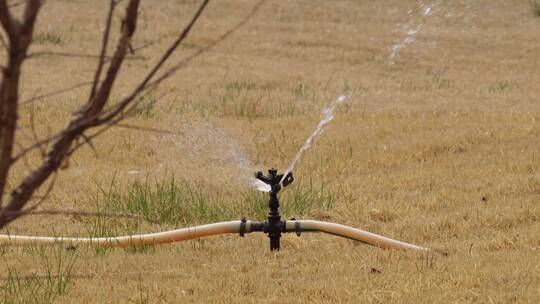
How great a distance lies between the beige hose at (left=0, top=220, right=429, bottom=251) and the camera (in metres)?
4.17

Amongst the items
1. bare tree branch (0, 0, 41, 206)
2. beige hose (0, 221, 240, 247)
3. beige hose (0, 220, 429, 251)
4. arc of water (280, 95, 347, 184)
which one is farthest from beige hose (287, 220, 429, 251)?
bare tree branch (0, 0, 41, 206)

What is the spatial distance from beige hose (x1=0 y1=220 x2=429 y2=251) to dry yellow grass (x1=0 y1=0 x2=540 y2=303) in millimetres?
56

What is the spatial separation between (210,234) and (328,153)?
8.79 ft

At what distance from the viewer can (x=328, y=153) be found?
6.86 meters

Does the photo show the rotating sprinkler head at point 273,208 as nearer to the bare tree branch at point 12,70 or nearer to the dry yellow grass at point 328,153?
the dry yellow grass at point 328,153

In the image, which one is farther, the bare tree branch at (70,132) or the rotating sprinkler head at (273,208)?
the rotating sprinkler head at (273,208)

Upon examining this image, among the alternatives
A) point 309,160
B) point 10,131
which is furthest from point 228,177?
point 10,131

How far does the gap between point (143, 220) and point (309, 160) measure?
6.43ft

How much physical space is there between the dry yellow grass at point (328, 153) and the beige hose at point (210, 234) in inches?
2.2

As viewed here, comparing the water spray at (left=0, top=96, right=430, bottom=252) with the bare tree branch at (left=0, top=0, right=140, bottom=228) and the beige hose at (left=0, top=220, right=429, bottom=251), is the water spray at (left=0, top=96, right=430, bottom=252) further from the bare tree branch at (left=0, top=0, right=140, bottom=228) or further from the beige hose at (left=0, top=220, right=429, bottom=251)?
the bare tree branch at (left=0, top=0, right=140, bottom=228)

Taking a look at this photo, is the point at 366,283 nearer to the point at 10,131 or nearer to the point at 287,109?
the point at 10,131

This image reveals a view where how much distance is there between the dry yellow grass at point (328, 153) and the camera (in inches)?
154

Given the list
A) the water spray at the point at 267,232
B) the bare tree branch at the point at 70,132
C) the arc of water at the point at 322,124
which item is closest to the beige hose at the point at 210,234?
the water spray at the point at 267,232

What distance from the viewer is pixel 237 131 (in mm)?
7664
